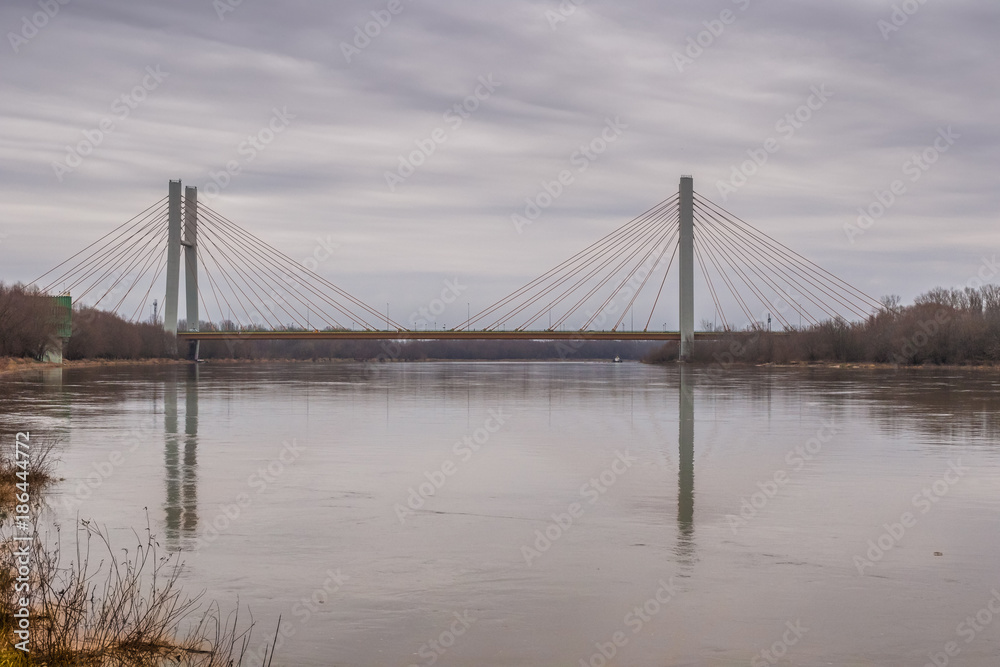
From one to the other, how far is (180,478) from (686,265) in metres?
63.8

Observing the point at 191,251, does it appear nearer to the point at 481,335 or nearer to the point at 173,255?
the point at 173,255

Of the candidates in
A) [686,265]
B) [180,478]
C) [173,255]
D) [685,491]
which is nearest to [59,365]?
[173,255]

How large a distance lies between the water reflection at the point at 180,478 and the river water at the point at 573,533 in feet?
0.24

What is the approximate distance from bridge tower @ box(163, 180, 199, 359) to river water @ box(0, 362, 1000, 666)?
60.1m

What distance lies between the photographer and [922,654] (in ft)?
23.0

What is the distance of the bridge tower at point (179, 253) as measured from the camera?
82312 millimetres

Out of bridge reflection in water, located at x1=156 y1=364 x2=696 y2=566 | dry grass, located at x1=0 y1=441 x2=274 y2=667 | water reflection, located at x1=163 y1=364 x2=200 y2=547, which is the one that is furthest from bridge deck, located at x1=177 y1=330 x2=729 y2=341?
dry grass, located at x1=0 y1=441 x2=274 y2=667

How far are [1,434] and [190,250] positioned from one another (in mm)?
67776

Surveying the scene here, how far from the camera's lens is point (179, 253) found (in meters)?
84.1

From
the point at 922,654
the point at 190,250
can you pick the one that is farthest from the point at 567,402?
the point at 190,250

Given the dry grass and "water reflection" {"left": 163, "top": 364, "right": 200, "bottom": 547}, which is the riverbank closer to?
"water reflection" {"left": 163, "top": 364, "right": 200, "bottom": 547}

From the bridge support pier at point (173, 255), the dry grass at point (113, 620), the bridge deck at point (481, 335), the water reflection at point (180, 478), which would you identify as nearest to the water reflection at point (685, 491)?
the dry grass at point (113, 620)

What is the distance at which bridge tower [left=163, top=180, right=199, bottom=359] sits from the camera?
8231cm

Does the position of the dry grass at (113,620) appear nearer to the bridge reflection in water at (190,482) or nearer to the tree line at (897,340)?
the bridge reflection in water at (190,482)
